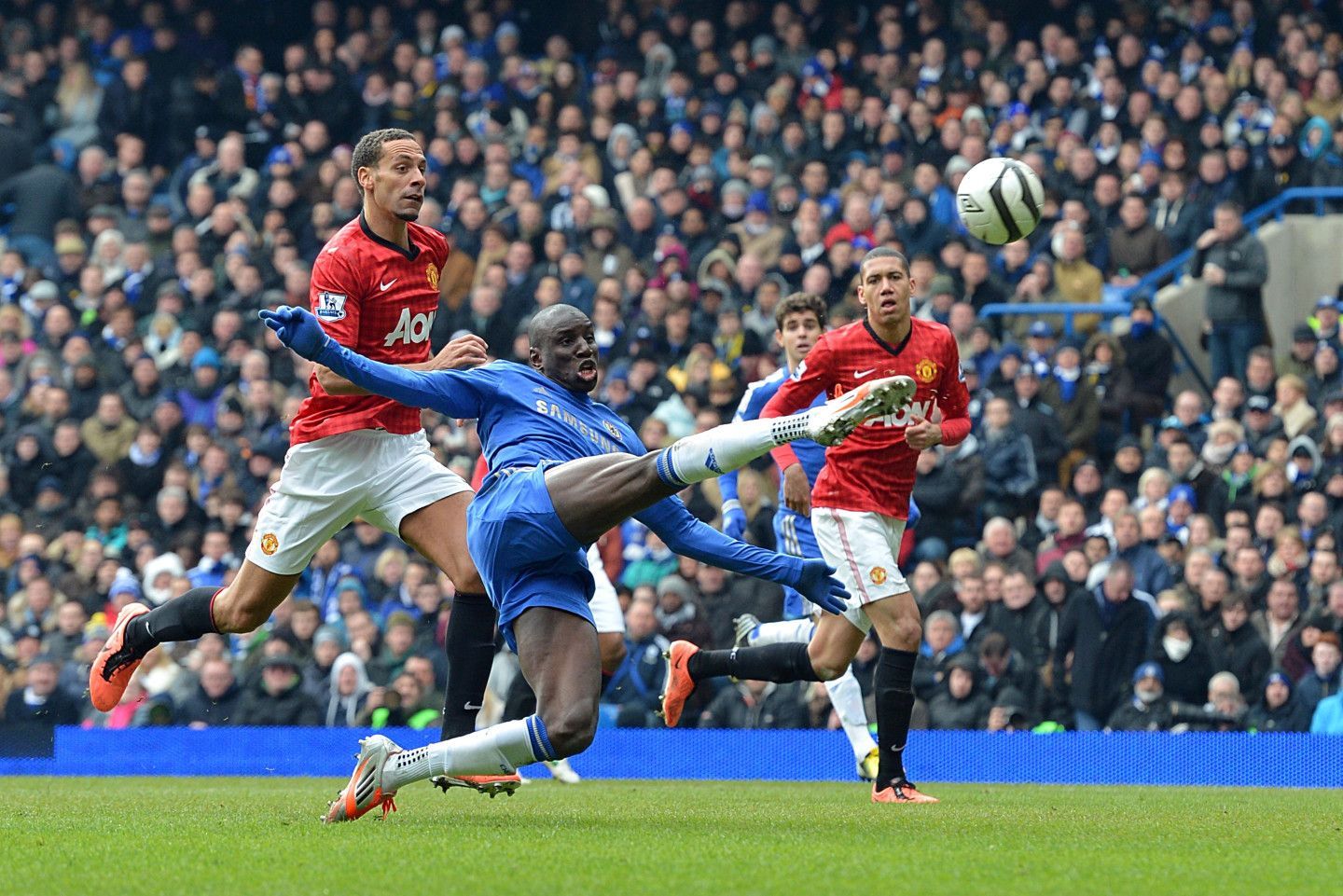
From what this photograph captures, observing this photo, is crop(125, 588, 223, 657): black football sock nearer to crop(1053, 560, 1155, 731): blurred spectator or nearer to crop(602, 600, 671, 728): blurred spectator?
crop(602, 600, 671, 728): blurred spectator

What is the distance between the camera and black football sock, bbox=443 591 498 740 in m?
8.65

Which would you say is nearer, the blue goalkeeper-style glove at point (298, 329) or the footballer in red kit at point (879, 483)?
the blue goalkeeper-style glove at point (298, 329)

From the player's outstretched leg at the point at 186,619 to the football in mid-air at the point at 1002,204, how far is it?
13.5 feet

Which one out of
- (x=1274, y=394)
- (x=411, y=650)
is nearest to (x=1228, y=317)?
(x=1274, y=394)

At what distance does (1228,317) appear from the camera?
52.4 ft

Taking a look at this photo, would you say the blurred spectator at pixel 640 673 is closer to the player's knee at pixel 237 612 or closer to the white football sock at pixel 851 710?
the white football sock at pixel 851 710

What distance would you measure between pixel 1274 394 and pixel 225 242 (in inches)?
412

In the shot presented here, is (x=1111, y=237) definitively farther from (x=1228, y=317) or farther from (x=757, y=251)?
(x=757, y=251)

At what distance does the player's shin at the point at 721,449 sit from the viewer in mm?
6926

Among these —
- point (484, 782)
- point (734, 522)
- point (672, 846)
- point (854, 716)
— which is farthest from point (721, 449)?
point (854, 716)

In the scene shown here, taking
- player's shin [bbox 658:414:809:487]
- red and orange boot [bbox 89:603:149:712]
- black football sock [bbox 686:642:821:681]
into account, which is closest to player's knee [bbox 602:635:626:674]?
black football sock [bbox 686:642:821:681]

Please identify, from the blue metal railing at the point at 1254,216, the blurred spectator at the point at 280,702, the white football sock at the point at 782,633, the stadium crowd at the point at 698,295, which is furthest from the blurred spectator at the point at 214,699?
the blue metal railing at the point at 1254,216

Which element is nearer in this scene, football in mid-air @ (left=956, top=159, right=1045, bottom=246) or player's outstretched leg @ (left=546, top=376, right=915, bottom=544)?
player's outstretched leg @ (left=546, top=376, right=915, bottom=544)

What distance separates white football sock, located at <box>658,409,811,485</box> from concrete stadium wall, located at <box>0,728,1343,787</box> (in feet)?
19.8
